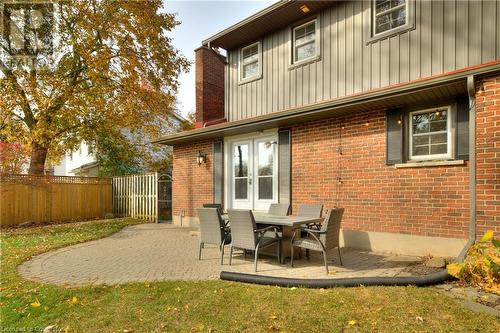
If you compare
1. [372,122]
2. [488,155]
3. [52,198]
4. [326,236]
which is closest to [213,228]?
[326,236]

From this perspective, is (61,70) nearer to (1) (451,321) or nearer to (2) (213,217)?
(2) (213,217)

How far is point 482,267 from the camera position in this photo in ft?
12.6

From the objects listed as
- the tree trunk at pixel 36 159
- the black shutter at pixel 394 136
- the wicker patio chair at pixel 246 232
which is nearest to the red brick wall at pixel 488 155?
the black shutter at pixel 394 136

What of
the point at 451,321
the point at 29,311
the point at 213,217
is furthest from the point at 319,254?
the point at 29,311

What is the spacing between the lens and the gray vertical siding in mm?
6137

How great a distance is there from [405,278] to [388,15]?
20.5 feet

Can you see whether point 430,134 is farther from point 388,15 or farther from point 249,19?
point 249,19

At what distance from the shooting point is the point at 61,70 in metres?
14.5

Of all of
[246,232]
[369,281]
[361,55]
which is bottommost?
[369,281]

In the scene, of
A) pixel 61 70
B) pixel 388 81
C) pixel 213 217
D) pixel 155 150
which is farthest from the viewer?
pixel 155 150

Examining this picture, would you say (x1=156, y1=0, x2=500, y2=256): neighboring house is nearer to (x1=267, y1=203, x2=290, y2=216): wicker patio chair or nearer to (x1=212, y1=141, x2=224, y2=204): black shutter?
(x1=212, y1=141, x2=224, y2=204): black shutter

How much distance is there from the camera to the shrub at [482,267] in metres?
3.69

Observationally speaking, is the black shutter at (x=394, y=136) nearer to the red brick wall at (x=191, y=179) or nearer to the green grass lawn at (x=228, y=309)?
the green grass lawn at (x=228, y=309)

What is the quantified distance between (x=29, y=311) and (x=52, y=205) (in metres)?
10.8
